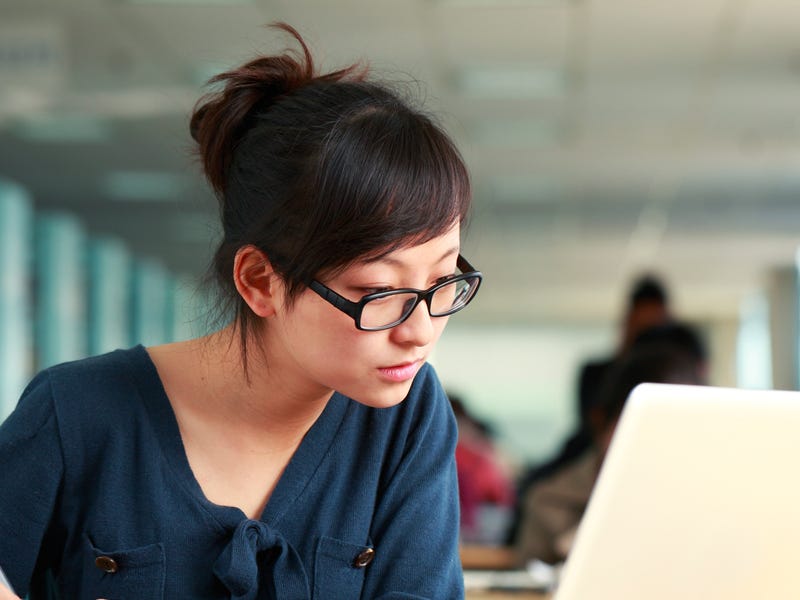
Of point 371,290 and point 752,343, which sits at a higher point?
point 371,290

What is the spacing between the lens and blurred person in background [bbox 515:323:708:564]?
257 centimetres

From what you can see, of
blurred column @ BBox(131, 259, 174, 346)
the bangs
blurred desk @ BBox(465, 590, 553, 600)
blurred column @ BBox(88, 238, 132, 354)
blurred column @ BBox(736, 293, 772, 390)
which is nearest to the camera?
the bangs

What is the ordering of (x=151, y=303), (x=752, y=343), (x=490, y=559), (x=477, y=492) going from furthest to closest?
(x=752, y=343), (x=151, y=303), (x=477, y=492), (x=490, y=559)

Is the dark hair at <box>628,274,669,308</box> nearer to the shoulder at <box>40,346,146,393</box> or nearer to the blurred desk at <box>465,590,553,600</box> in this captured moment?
the blurred desk at <box>465,590,553,600</box>

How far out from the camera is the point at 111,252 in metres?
11.7

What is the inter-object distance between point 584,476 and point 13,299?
6.29 m

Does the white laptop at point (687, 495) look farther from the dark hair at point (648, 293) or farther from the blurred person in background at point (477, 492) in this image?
the blurred person in background at point (477, 492)

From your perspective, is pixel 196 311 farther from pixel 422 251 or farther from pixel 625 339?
pixel 625 339

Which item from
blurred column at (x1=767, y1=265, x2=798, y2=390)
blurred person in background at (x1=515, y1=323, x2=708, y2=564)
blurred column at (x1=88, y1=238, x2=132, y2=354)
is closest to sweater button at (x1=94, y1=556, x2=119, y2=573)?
blurred person in background at (x1=515, y1=323, x2=708, y2=564)

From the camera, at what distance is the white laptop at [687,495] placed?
784 millimetres

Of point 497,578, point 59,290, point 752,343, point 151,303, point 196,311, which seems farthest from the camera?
point 752,343

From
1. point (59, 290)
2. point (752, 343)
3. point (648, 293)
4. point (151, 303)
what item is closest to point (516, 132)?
point (648, 293)

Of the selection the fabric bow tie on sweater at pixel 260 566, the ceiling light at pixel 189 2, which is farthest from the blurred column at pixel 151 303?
the fabric bow tie on sweater at pixel 260 566

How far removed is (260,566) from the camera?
118cm
